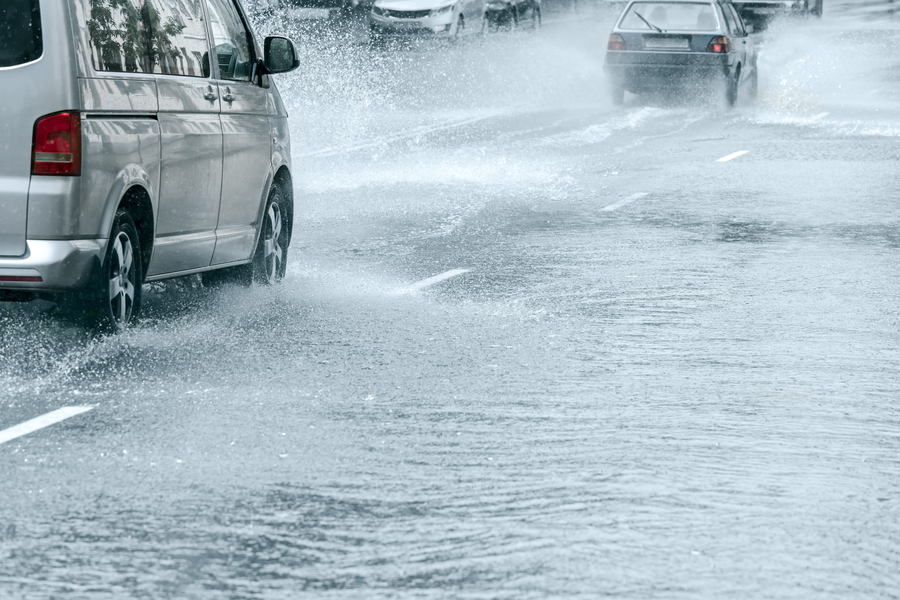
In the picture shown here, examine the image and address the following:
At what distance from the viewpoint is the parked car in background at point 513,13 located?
40031 millimetres

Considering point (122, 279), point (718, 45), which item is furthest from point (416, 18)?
point (122, 279)

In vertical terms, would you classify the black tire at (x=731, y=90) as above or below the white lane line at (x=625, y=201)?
below

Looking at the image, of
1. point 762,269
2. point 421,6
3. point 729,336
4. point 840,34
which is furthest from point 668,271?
point 840,34

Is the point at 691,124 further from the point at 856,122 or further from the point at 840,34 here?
the point at 840,34

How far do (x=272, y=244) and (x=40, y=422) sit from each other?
3857 millimetres

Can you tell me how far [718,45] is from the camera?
85.9 feet

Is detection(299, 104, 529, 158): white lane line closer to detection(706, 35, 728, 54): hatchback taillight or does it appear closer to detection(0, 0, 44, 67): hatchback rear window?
detection(706, 35, 728, 54): hatchback taillight

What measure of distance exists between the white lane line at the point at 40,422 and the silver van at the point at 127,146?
3.30 feet

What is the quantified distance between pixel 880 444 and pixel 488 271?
15.8ft

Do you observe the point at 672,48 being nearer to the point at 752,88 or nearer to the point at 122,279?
the point at 752,88

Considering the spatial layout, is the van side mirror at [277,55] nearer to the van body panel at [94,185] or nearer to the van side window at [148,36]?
the van side window at [148,36]

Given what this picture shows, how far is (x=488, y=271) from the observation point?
35.2 ft

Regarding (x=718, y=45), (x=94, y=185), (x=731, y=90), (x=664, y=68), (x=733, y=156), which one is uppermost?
(x=94, y=185)

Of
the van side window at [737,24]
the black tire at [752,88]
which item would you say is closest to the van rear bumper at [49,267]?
the van side window at [737,24]
